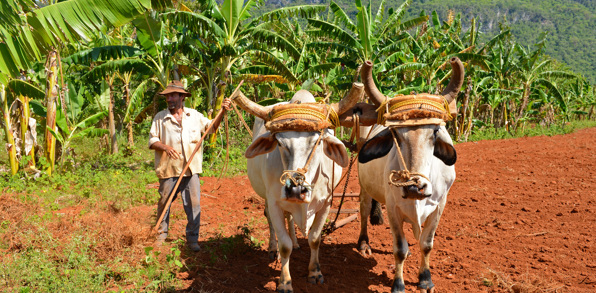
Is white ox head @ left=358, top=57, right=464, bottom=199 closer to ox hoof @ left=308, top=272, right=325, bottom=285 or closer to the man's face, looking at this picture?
ox hoof @ left=308, top=272, right=325, bottom=285

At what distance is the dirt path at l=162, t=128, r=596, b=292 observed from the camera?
170 inches

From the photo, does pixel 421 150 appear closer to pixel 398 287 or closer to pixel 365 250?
pixel 398 287

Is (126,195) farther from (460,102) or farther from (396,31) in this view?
(460,102)

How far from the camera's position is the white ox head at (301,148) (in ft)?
11.3

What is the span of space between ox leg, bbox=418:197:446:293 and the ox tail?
75.3 inches

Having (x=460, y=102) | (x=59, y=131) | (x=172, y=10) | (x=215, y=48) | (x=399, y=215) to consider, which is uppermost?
(x=172, y=10)

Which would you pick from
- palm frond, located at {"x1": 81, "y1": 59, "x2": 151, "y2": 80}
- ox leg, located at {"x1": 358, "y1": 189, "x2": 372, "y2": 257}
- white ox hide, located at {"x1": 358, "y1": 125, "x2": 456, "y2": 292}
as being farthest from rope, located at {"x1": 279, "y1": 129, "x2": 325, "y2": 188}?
palm frond, located at {"x1": 81, "y1": 59, "x2": 151, "y2": 80}

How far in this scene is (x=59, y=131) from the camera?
9703 millimetres

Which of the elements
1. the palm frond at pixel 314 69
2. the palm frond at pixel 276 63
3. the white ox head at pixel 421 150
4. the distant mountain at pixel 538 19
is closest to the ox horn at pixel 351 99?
the white ox head at pixel 421 150

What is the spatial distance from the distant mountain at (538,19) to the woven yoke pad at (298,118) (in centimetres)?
7332

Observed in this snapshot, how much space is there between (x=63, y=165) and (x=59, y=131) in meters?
0.79

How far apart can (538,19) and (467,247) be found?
5028 inches

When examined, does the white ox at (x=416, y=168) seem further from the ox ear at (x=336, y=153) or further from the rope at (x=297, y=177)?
the rope at (x=297, y=177)

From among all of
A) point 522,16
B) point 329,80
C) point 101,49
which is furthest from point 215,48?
point 522,16
